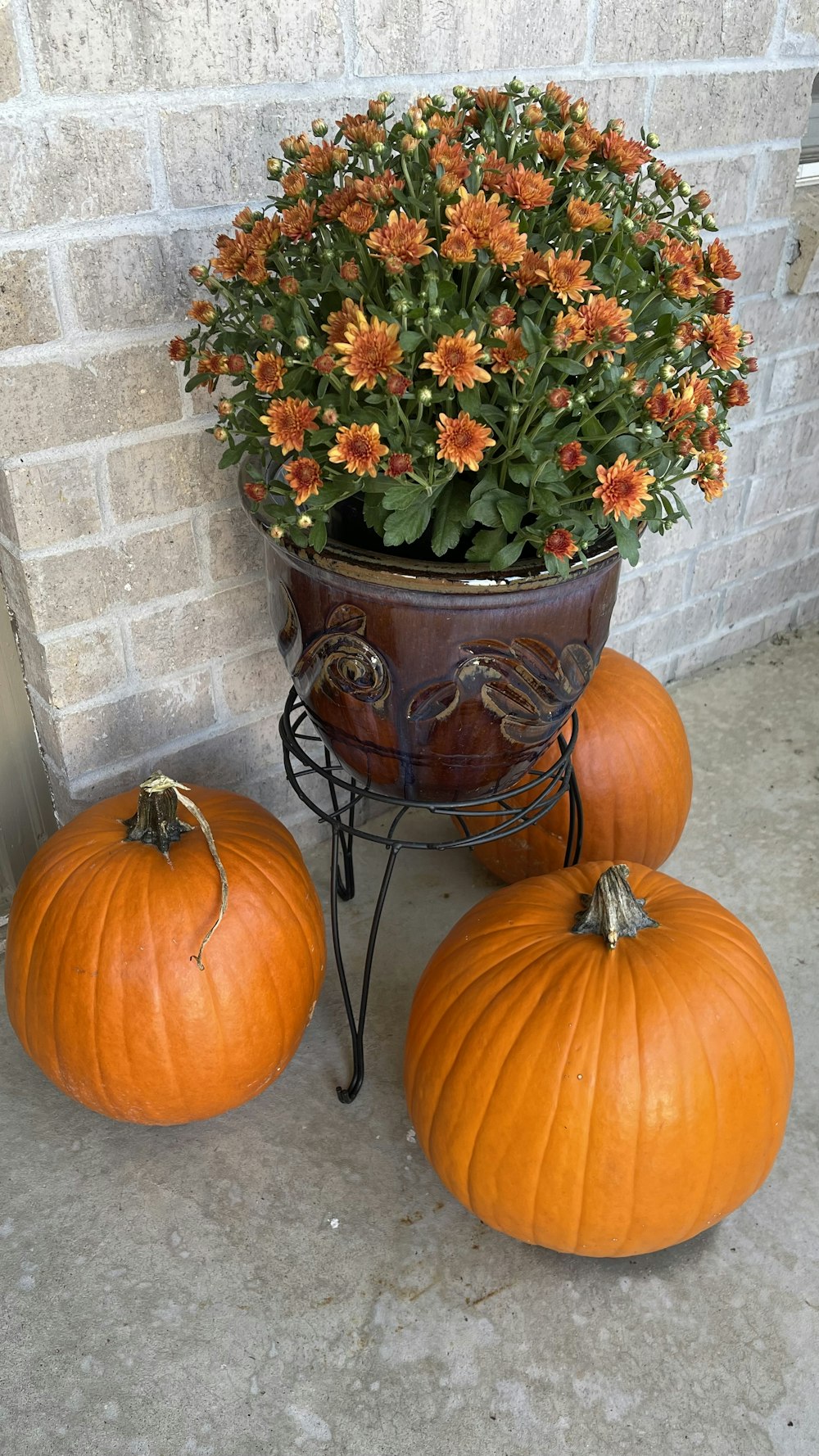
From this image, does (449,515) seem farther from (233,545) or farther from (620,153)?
(233,545)

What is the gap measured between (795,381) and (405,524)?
1.36 m

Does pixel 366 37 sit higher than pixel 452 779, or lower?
higher

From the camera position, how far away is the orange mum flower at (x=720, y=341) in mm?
938

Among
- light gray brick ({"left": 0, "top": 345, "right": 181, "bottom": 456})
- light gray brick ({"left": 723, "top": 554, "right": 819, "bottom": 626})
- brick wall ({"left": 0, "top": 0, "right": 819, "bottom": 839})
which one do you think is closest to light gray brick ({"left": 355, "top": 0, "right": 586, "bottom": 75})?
brick wall ({"left": 0, "top": 0, "right": 819, "bottom": 839})

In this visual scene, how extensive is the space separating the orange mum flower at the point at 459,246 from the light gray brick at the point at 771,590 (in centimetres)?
140

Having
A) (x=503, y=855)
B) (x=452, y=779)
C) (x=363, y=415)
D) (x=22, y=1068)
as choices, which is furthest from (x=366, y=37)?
(x=22, y=1068)

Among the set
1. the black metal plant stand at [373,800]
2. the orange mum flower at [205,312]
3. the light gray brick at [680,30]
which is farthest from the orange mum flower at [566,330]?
the light gray brick at [680,30]

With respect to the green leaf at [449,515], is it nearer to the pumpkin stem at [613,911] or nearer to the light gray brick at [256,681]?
the pumpkin stem at [613,911]

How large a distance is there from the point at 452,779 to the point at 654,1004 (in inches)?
11.2

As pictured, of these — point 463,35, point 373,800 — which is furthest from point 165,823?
point 463,35

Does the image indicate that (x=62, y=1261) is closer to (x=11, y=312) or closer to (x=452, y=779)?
(x=452, y=779)

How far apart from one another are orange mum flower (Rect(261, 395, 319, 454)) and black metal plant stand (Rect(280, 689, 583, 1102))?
1.12ft

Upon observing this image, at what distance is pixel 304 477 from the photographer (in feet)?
2.88

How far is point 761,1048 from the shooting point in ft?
3.55
